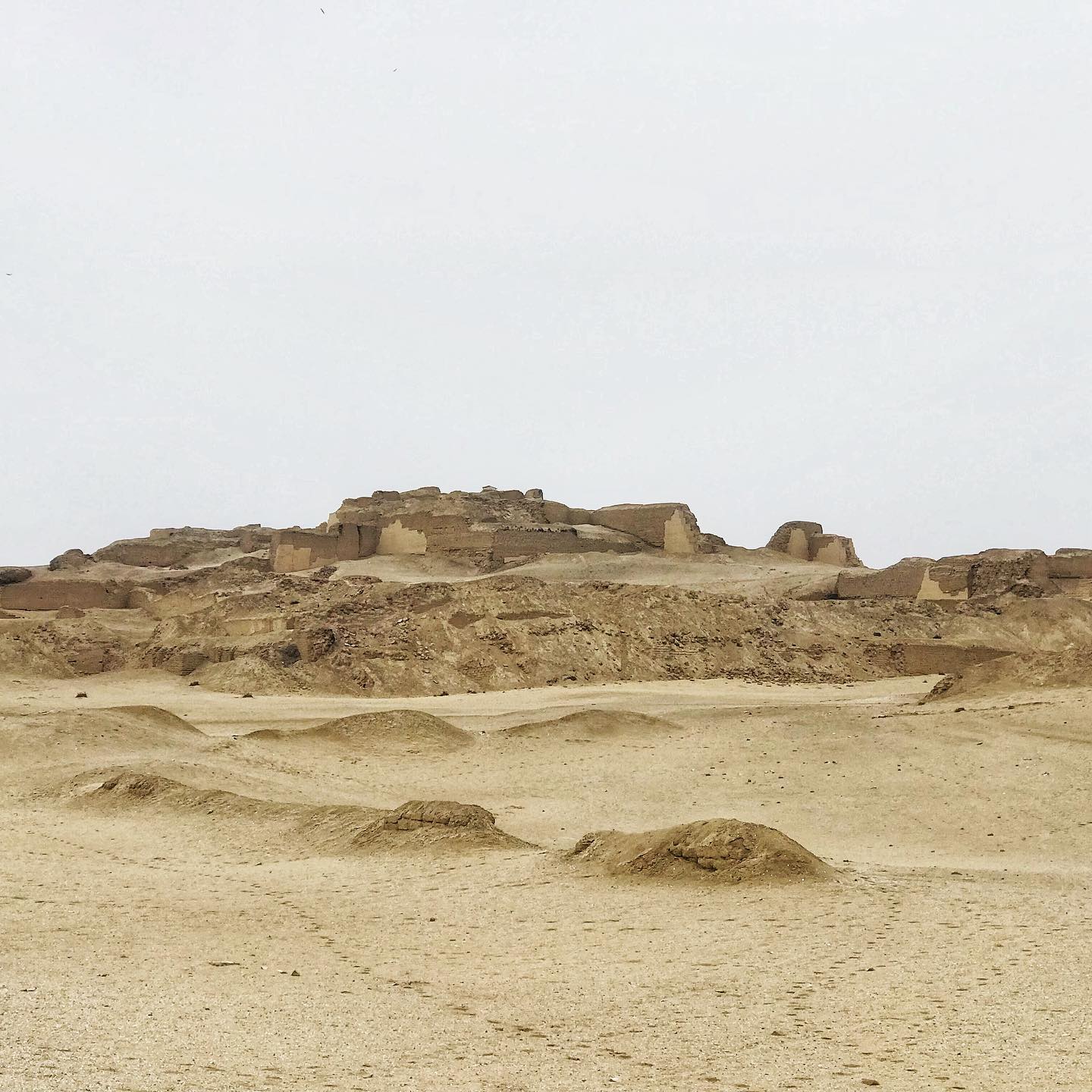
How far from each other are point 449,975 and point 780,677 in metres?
21.3

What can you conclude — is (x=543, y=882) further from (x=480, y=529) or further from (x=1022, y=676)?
(x=480, y=529)

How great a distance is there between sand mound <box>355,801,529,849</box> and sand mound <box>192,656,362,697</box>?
14.9m

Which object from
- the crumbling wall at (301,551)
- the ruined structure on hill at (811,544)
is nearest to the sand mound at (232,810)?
the crumbling wall at (301,551)

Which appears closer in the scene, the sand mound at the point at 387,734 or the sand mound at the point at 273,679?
the sand mound at the point at 387,734

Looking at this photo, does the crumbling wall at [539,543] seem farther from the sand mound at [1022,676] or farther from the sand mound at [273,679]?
the sand mound at [1022,676]

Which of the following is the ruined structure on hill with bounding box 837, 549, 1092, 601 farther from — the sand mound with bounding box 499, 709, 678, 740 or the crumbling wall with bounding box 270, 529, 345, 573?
the sand mound with bounding box 499, 709, 678, 740

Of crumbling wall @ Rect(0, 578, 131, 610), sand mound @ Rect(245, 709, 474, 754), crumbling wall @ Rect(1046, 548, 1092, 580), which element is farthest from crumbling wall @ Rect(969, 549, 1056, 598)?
crumbling wall @ Rect(0, 578, 131, 610)

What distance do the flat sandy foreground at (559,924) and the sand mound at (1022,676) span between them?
176 centimetres

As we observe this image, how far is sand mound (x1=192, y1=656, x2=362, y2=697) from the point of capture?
969 inches

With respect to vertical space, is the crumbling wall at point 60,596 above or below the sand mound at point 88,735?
above

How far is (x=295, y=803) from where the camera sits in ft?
38.6

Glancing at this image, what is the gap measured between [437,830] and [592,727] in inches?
289

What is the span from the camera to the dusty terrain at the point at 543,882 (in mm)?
4625

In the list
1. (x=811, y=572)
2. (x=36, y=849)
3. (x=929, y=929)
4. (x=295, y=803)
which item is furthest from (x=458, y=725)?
(x=811, y=572)
